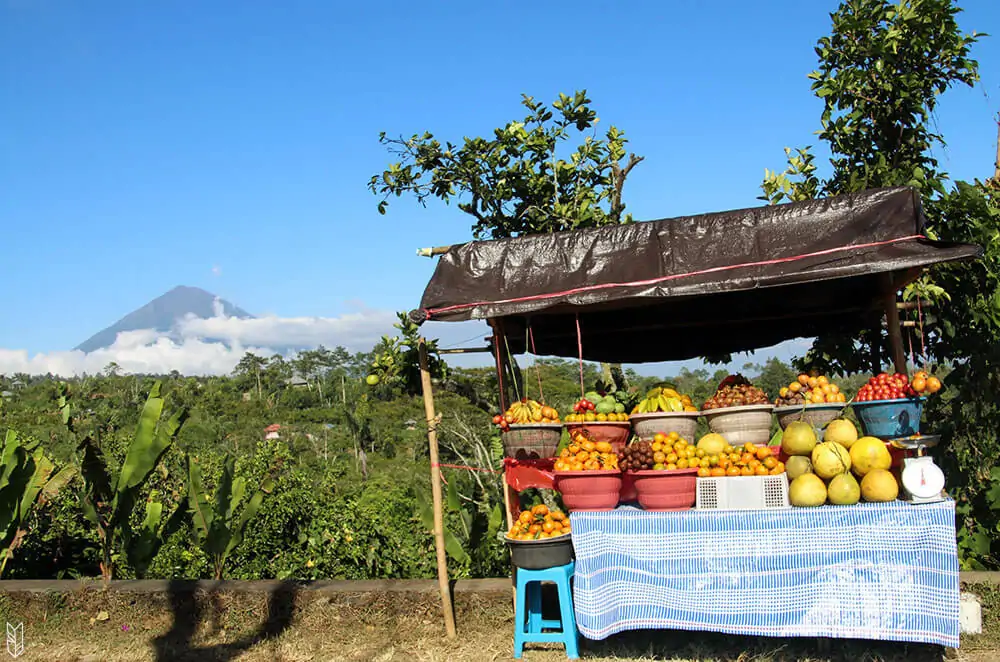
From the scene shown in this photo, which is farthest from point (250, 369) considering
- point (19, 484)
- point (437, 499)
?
point (437, 499)

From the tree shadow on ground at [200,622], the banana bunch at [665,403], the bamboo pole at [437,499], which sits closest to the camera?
the banana bunch at [665,403]

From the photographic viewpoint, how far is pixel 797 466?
4555 millimetres

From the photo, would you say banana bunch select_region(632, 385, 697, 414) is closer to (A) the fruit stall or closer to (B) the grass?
(A) the fruit stall

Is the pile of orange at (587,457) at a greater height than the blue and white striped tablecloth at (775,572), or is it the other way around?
the pile of orange at (587,457)

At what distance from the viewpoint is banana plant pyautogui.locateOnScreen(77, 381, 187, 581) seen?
648cm

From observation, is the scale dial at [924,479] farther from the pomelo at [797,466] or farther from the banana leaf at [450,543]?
the banana leaf at [450,543]

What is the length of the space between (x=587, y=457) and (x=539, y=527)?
0.53m

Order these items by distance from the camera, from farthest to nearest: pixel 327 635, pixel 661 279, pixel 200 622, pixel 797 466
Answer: pixel 200 622, pixel 327 635, pixel 661 279, pixel 797 466

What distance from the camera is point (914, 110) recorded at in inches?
263

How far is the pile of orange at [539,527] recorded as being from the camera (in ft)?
16.1

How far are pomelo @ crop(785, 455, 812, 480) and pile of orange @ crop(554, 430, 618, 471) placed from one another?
3.07ft

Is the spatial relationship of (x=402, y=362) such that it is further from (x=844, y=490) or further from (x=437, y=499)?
(x=844, y=490)

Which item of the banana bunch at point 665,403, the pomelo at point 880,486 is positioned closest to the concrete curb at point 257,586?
the banana bunch at point 665,403

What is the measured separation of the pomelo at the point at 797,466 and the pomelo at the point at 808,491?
0.15ft
